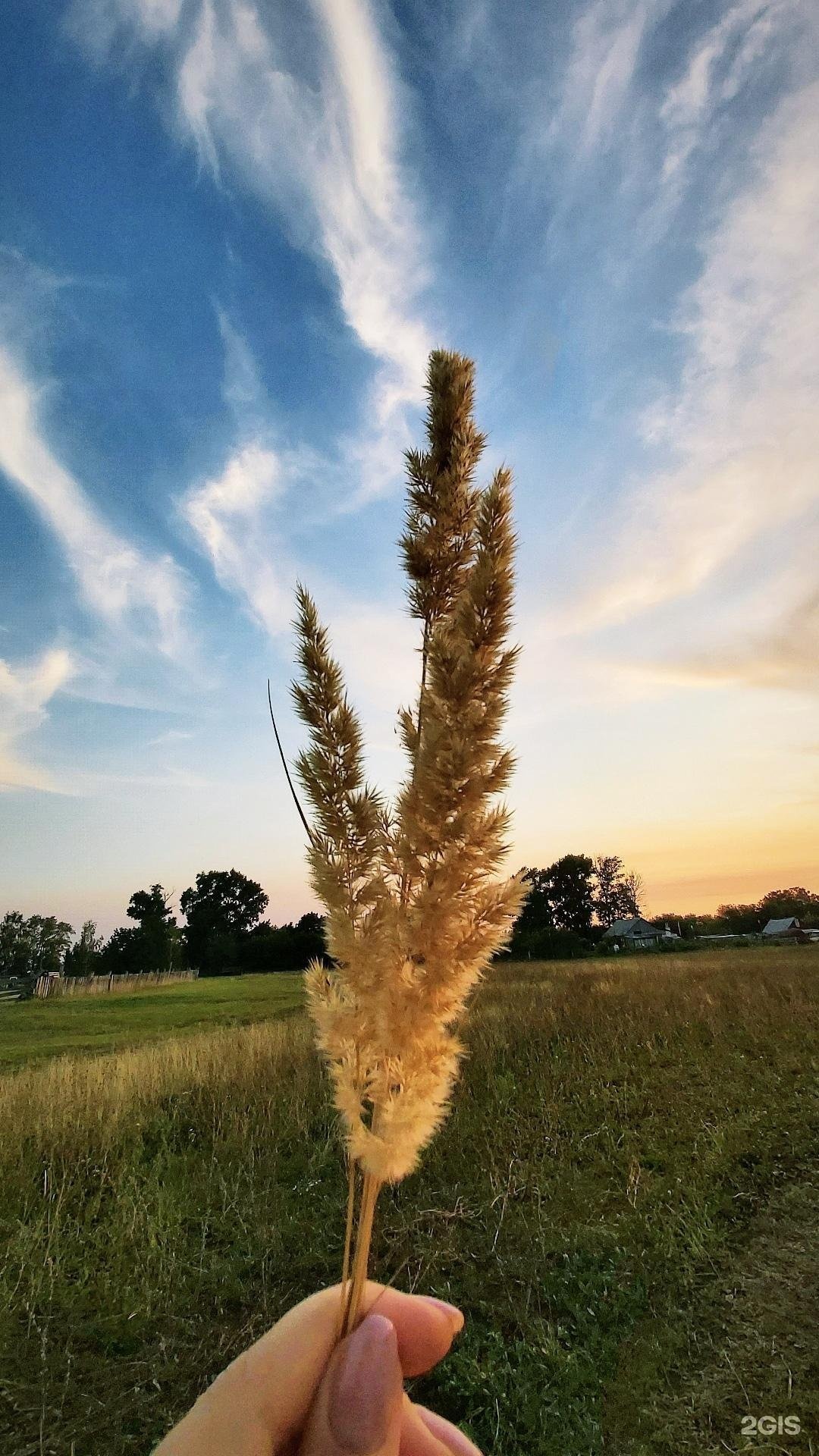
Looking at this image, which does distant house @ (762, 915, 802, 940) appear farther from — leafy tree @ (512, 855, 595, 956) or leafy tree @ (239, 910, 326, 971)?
leafy tree @ (239, 910, 326, 971)

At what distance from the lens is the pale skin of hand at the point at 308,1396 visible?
114 centimetres

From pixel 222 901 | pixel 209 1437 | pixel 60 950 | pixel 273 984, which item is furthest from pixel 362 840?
pixel 60 950

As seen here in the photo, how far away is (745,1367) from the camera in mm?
4629

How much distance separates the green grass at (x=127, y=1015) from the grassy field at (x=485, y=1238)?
16.2 feet

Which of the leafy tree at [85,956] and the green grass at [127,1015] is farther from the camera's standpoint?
the leafy tree at [85,956]

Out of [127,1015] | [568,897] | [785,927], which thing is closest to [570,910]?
[568,897]

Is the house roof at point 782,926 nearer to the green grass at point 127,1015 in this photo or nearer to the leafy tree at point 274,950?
the leafy tree at point 274,950

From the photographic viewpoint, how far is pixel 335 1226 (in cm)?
645

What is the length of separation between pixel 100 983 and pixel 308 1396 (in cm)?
4062

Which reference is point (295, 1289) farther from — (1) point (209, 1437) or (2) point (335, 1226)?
(1) point (209, 1437)

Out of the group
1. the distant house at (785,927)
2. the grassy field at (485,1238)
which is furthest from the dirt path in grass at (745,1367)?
the distant house at (785,927)

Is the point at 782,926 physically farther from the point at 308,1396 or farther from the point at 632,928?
the point at 308,1396

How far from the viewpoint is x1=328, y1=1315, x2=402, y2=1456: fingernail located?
1193 mm

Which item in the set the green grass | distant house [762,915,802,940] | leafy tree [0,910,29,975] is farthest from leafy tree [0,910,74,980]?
distant house [762,915,802,940]
